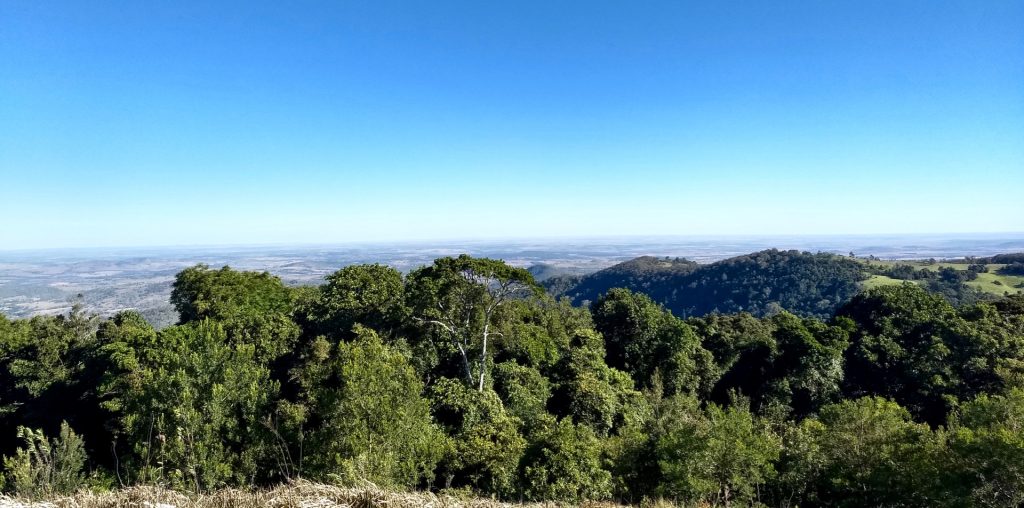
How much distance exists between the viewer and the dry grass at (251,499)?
5.68 m

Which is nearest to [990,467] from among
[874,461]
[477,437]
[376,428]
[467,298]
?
[874,461]

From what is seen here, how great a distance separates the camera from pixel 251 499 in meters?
5.89

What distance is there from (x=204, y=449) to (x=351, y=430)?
4.68m

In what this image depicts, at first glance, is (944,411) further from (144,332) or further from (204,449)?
(144,332)

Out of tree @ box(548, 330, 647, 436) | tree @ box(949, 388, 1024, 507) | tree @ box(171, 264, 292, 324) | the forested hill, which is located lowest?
the forested hill

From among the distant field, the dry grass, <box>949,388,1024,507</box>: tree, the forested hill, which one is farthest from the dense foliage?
the forested hill

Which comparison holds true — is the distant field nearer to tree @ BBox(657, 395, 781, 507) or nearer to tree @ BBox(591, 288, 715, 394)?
tree @ BBox(591, 288, 715, 394)

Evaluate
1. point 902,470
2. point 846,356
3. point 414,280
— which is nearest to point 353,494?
point 902,470

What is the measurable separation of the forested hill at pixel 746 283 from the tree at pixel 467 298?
105515 millimetres

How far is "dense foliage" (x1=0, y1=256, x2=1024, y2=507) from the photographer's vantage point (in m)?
14.1

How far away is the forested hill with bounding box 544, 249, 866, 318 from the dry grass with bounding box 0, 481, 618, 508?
12157 centimetres

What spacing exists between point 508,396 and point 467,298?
5.45 metres

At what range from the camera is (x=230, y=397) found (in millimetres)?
15719

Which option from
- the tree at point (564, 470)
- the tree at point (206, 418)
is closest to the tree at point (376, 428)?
the tree at point (206, 418)
